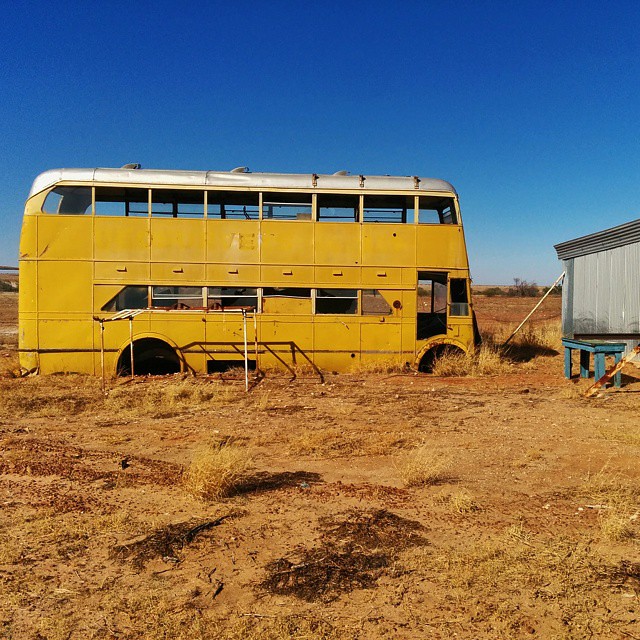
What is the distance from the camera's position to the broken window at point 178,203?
12938mm

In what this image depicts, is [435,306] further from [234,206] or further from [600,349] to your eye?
[234,206]

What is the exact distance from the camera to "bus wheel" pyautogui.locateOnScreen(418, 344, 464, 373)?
13.5 m

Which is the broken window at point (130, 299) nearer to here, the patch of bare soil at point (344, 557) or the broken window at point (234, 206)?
the broken window at point (234, 206)

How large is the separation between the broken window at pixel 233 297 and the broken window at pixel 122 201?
97.5 inches

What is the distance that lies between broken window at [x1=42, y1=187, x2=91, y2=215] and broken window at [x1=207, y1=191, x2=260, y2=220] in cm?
279

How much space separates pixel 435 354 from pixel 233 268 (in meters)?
5.35

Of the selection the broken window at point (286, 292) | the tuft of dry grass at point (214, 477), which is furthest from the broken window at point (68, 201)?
the tuft of dry grass at point (214, 477)

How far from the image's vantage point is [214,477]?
217 inches

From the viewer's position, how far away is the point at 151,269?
1284 cm

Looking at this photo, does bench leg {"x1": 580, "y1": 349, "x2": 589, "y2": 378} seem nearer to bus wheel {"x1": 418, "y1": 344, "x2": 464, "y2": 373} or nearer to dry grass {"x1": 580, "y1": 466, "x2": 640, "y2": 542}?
bus wheel {"x1": 418, "y1": 344, "x2": 464, "y2": 373}

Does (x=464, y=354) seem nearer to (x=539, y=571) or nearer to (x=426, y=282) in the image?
(x=426, y=282)

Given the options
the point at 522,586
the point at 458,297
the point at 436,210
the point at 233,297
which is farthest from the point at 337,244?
the point at 522,586

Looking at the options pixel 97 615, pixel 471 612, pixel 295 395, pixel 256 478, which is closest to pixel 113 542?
pixel 97 615

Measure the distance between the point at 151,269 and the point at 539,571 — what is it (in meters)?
10.9
